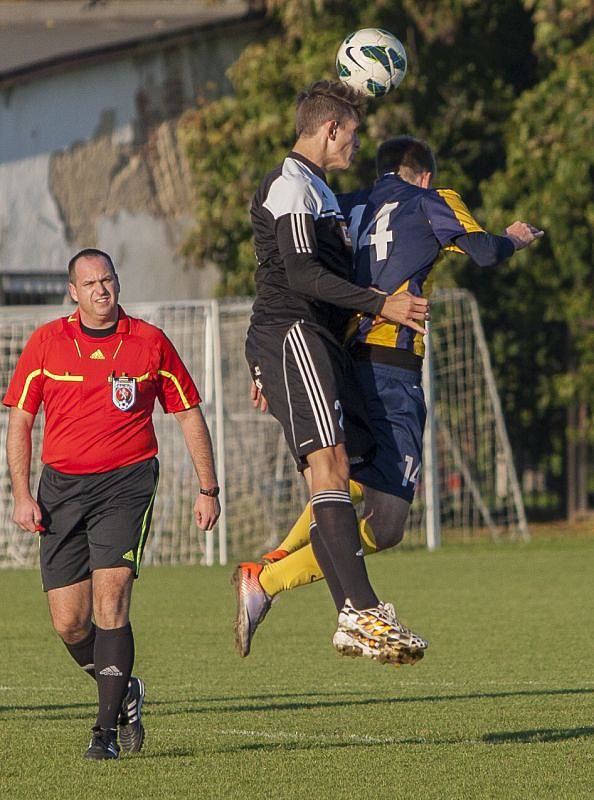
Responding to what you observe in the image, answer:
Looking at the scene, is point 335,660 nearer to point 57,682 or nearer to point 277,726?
point 57,682

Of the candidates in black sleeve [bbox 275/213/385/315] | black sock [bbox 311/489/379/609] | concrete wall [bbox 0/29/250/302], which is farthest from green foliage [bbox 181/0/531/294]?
black sock [bbox 311/489/379/609]

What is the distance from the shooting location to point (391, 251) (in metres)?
7.04

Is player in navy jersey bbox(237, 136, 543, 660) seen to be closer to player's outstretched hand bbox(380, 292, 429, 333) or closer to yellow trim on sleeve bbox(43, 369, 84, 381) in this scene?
player's outstretched hand bbox(380, 292, 429, 333)

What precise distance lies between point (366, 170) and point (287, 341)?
547 inches

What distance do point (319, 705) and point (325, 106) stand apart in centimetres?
308

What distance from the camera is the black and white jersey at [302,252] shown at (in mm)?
6406

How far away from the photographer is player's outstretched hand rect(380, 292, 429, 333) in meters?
6.37

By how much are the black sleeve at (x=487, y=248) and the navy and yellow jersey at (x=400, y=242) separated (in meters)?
0.17

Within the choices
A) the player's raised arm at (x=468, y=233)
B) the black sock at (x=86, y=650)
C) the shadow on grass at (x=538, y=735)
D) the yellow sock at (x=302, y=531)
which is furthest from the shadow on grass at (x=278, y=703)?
the player's raised arm at (x=468, y=233)

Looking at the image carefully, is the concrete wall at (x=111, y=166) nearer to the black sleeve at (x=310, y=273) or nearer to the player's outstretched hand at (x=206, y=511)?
the player's outstretched hand at (x=206, y=511)

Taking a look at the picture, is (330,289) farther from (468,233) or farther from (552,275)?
(552,275)

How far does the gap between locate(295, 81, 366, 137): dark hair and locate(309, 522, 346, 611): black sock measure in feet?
5.64

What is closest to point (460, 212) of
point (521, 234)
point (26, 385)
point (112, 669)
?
point (521, 234)

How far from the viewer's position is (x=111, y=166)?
2075 centimetres
